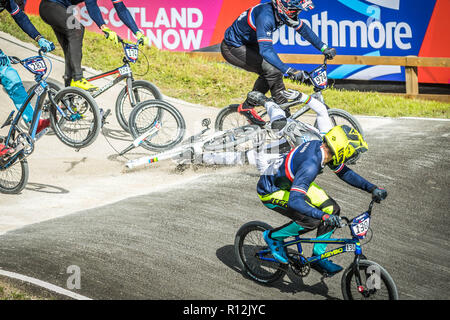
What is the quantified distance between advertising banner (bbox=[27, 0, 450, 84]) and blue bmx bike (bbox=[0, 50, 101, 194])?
7.06 metres

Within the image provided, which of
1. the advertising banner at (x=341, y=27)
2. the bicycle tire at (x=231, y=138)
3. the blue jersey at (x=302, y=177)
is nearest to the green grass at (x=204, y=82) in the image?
the advertising banner at (x=341, y=27)

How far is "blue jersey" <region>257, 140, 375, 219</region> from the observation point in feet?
16.4

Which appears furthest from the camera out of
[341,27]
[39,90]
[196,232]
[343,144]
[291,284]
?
[341,27]

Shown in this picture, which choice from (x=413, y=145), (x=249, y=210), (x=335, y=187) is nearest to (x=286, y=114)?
(x=335, y=187)

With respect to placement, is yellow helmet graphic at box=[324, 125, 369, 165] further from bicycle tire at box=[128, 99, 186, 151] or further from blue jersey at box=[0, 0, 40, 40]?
blue jersey at box=[0, 0, 40, 40]

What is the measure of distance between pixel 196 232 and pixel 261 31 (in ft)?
11.0

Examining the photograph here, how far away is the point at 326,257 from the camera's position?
5309 mm

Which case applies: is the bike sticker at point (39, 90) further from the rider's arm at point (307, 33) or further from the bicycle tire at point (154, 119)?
the rider's arm at point (307, 33)

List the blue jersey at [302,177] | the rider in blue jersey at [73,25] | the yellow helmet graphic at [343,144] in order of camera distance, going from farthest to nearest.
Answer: the rider in blue jersey at [73,25], the yellow helmet graphic at [343,144], the blue jersey at [302,177]

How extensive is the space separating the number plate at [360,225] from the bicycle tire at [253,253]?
0.98 meters

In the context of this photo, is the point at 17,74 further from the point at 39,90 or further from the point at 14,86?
the point at 39,90

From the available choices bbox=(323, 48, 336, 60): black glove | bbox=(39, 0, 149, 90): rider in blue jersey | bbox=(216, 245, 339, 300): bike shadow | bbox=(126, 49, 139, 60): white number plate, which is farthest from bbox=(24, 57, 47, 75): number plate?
bbox=(323, 48, 336, 60): black glove

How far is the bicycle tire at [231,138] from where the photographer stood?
8633 mm

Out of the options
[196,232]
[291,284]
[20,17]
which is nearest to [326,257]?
[291,284]
